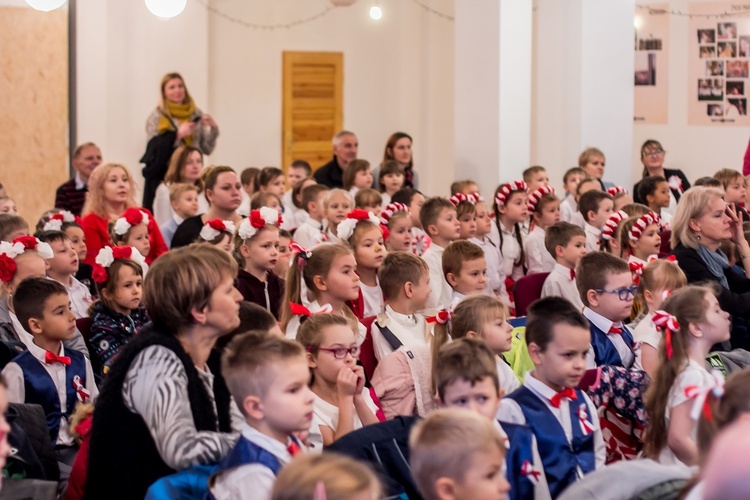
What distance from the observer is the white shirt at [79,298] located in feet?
19.6

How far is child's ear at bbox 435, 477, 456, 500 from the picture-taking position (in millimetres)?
2650

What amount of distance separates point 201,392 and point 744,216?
6.01 m

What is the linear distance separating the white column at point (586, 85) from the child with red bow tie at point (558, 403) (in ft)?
23.1

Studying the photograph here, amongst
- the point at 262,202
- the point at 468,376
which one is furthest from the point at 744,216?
the point at 468,376

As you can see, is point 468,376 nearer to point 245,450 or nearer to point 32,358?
point 245,450

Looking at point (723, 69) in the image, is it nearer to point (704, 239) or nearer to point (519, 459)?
Result: point (704, 239)

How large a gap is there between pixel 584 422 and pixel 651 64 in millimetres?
9832

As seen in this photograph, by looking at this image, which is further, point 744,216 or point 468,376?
point 744,216

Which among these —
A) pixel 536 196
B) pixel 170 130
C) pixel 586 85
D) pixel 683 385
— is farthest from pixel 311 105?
pixel 683 385

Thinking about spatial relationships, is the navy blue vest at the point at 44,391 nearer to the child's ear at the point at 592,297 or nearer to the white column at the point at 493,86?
the child's ear at the point at 592,297

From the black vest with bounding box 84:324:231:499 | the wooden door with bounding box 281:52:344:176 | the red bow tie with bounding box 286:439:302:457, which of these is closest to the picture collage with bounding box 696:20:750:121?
the wooden door with bounding box 281:52:344:176

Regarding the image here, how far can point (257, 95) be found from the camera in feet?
42.2

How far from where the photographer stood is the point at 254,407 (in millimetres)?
2879

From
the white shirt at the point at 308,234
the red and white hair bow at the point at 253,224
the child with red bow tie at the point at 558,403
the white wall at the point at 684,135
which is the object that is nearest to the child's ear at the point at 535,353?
the child with red bow tie at the point at 558,403
